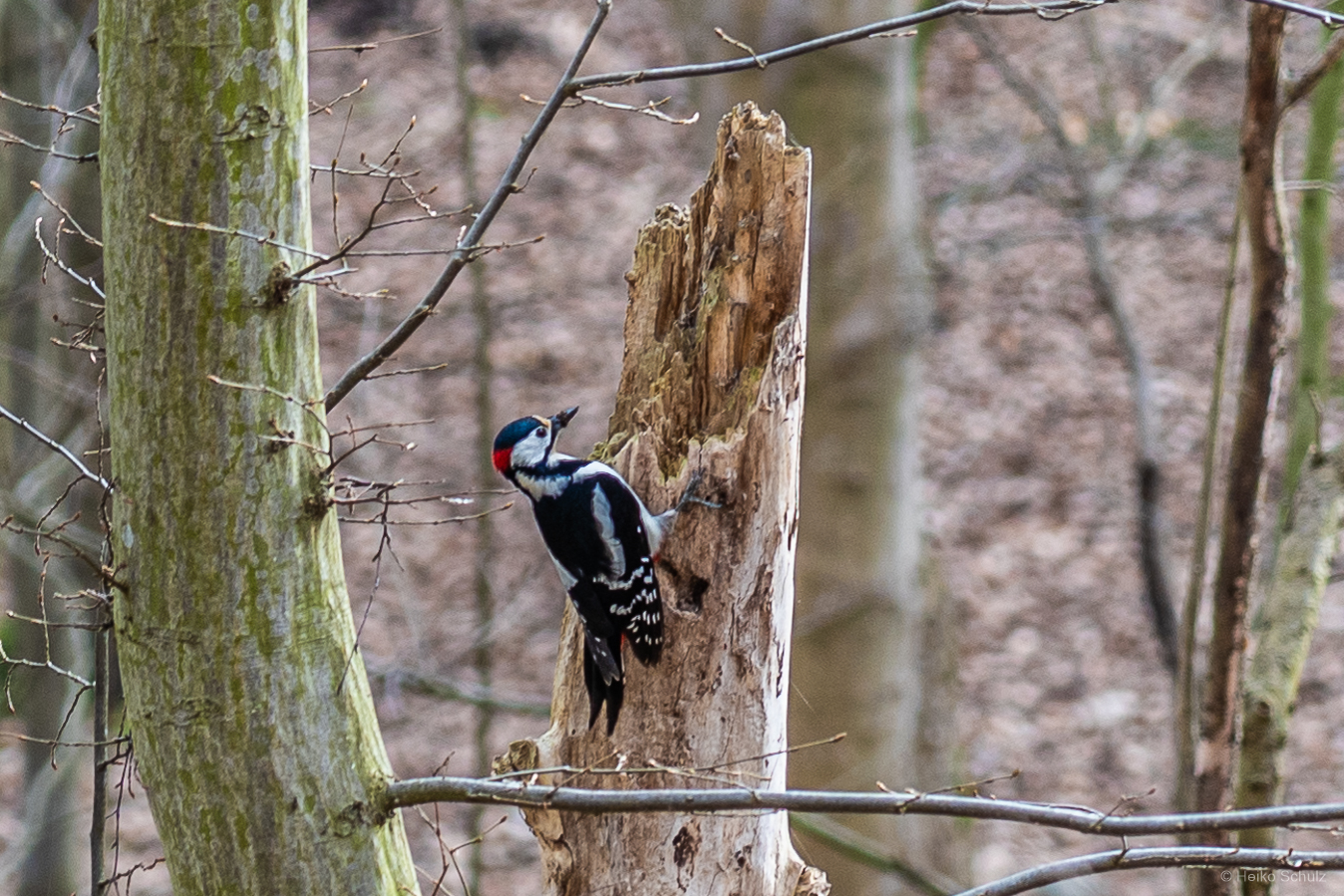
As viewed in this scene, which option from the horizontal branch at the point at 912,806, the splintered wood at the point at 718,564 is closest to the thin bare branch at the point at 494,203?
the splintered wood at the point at 718,564

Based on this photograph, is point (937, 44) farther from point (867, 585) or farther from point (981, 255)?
point (867, 585)

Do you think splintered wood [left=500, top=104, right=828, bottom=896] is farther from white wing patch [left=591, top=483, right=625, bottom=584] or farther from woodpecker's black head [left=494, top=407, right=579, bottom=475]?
woodpecker's black head [left=494, top=407, right=579, bottom=475]

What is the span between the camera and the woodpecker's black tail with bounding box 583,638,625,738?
7.95 feet

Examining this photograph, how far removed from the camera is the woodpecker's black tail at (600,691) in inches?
95.4

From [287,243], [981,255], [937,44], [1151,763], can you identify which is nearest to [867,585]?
[287,243]

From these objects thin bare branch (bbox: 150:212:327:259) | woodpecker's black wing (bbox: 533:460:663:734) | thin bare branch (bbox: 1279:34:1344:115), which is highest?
thin bare branch (bbox: 1279:34:1344:115)

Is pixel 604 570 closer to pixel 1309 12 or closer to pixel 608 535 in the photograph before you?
pixel 608 535

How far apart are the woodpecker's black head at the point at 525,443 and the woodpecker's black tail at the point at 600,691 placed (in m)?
0.85

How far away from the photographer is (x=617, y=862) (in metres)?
2.36

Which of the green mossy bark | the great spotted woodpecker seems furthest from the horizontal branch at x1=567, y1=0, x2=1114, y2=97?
the green mossy bark

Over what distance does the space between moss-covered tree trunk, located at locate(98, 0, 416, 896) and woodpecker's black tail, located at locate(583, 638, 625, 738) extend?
56 centimetres

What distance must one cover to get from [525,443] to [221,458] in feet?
4.29

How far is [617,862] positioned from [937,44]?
434 inches

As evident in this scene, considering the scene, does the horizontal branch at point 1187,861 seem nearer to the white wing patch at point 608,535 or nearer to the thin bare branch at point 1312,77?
the white wing patch at point 608,535
